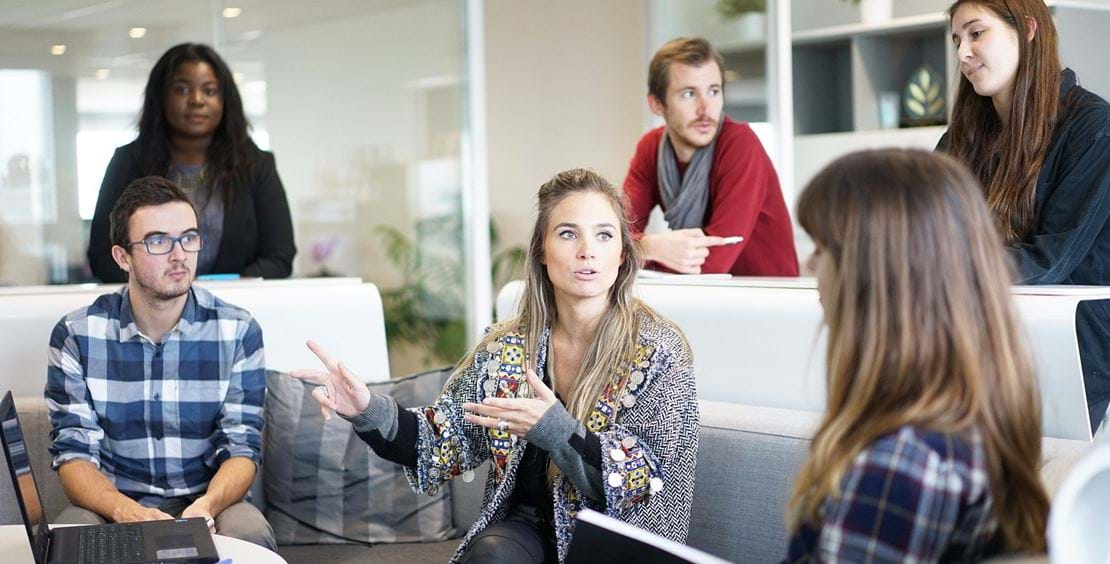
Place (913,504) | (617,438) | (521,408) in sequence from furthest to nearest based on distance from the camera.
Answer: (617,438), (521,408), (913,504)

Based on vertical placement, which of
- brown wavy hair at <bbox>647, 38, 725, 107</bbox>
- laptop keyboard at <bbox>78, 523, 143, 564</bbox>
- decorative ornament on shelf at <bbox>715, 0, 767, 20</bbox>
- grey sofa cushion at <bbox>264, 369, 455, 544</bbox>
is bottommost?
grey sofa cushion at <bbox>264, 369, 455, 544</bbox>

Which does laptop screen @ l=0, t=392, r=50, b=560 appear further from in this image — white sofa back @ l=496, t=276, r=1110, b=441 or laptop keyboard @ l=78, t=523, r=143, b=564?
white sofa back @ l=496, t=276, r=1110, b=441

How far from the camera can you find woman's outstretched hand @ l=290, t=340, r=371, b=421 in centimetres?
210

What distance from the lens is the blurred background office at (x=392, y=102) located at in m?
4.23

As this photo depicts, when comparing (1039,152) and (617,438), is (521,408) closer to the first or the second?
(617,438)

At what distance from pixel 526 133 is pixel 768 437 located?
4.34m

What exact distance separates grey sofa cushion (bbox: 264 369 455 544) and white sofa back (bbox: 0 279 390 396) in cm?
26

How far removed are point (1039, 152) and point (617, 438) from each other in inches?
36.7

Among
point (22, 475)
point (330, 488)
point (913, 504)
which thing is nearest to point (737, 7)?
point (330, 488)

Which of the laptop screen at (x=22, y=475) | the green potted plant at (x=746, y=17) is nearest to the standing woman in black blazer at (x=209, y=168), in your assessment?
the laptop screen at (x=22, y=475)

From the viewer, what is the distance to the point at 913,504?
116 cm

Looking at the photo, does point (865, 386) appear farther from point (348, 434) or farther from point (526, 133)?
point (526, 133)

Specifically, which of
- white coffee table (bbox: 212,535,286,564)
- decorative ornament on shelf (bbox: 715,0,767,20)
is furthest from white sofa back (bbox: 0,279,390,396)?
decorative ornament on shelf (bbox: 715,0,767,20)

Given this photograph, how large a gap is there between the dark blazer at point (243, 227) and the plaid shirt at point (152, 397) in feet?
3.05
